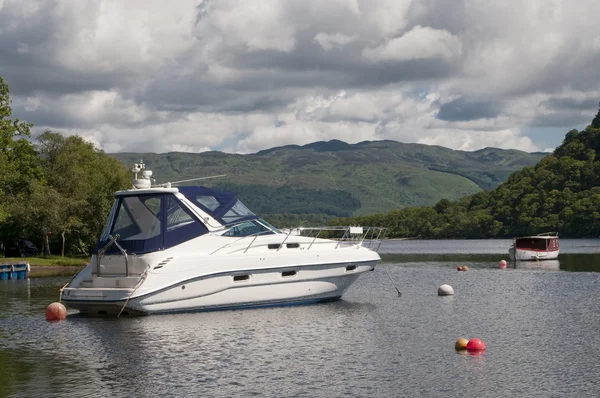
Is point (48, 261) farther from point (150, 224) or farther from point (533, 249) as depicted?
point (533, 249)

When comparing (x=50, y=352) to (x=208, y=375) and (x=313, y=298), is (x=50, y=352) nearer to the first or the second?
(x=208, y=375)

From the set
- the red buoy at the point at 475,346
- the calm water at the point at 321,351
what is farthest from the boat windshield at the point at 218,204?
the red buoy at the point at 475,346

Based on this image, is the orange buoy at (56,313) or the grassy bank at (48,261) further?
the grassy bank at (48,261)

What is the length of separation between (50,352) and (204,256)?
8728mm

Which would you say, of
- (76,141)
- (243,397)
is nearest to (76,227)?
(76,141)

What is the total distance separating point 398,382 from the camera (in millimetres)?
19219

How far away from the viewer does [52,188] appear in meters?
82.1

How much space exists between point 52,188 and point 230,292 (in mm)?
55636

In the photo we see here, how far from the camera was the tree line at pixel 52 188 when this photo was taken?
75.8m

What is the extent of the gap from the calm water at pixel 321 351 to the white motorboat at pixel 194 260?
77cm

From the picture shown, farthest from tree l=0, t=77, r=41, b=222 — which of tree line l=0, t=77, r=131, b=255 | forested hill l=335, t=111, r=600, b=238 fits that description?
forested hill l=335, t=111, r=600, b=238

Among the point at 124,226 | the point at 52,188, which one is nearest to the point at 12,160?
the point at 52,188

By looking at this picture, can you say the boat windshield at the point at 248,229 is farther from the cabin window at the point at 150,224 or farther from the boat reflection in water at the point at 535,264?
the boat reflection in water at the point at 535,264

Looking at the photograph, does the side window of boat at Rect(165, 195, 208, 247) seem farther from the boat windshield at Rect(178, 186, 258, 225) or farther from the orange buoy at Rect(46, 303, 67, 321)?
the orange buoy at Rect(46, 303, 67, 321)
